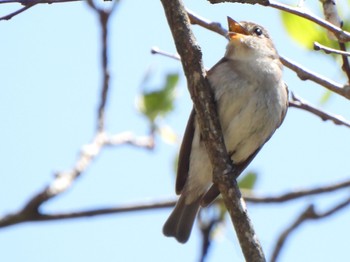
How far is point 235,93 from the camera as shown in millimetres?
4777

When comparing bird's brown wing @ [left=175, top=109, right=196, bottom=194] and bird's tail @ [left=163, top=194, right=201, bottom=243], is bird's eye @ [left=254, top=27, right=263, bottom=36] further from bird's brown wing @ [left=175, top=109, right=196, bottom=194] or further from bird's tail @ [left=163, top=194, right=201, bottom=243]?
bird's tail @ [left=163, top=194, right=201, bottom=243]

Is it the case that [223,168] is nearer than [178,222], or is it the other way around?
[223,168]

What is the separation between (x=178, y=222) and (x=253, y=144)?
40.3 inches

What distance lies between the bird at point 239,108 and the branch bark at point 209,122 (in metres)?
1.17

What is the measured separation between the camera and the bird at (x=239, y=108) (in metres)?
4.80

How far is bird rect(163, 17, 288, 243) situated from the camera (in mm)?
4797

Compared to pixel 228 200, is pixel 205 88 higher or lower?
higher

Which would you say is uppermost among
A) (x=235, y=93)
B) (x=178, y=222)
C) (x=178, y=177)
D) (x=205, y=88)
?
(x=205, y=88)

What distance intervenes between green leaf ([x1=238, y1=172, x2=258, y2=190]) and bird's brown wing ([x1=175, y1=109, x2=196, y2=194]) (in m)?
0.58

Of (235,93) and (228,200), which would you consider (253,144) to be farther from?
(228,200)

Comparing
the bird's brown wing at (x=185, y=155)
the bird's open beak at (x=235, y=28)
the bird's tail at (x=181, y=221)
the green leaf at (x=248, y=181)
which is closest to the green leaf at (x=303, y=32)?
the green leaf at (x=248, y=181)

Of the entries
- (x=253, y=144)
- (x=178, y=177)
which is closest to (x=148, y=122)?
(x=178, y=177)

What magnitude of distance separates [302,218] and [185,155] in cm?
200

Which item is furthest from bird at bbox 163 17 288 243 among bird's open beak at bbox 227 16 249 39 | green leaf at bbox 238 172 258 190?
green leaf at bbox 238 172 258 190
